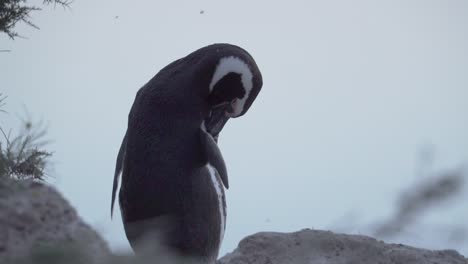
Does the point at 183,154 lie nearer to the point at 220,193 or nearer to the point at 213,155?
the point at 213,155

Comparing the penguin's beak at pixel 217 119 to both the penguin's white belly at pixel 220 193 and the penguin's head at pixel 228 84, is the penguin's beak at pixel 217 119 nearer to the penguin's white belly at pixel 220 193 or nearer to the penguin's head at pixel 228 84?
the penguin's head at pixel 228 84

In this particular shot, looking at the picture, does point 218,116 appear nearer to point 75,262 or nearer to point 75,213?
point 75,213

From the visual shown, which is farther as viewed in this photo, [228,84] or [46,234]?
[228,84]

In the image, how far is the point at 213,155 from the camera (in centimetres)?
353

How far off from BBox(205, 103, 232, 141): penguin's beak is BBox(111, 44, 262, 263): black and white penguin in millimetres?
39

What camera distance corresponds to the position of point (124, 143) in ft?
12.7

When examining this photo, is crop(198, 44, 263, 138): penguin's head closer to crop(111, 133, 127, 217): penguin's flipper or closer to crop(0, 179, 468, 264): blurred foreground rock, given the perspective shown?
crop(111, 133, 127, 217): penguin's flipper

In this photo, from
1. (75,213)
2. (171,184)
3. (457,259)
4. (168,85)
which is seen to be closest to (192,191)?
(171,184)

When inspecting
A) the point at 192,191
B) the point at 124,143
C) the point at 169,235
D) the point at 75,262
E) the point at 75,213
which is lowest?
the point at 75,262

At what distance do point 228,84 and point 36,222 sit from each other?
2.27 metres

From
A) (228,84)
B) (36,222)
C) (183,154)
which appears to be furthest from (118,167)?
(36,222)

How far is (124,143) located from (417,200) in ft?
8.67

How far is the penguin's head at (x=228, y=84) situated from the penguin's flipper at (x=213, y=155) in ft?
0.76

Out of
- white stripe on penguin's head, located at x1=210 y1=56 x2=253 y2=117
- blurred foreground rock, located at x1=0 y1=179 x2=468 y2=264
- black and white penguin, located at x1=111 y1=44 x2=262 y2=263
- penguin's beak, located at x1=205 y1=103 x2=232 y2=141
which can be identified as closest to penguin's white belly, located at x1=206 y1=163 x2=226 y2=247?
black and white penguin, located at x1=111 y1=44 x2=262 y2=263
